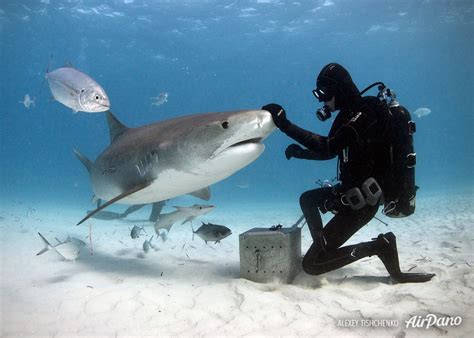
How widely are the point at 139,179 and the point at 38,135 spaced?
16590 centimetres

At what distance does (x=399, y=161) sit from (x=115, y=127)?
4762mm

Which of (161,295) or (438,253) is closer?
(161,295)

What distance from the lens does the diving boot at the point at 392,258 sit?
13.6 ft

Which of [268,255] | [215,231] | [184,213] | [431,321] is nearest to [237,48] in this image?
[184,213]

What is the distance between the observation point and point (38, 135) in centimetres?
14500

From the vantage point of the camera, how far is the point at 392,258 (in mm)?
4191

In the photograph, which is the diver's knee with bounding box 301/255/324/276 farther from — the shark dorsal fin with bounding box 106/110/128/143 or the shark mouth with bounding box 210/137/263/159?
the shark dorsal fin with bounding box 106/110/128/143

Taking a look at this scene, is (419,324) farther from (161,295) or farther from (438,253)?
(438,253)

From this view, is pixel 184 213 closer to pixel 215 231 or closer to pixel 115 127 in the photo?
pixel 215 231

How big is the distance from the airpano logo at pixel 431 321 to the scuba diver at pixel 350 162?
1.04 m

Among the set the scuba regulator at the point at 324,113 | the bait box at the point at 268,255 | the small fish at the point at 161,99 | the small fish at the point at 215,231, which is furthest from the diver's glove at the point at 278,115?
the small fish at the point at 161,99

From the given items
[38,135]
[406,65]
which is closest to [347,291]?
[406,65]

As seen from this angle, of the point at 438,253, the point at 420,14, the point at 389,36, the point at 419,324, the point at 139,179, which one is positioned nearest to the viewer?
the point at 419,324

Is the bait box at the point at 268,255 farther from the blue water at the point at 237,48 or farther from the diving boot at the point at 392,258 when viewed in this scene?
the blue water at the point at 237,48
